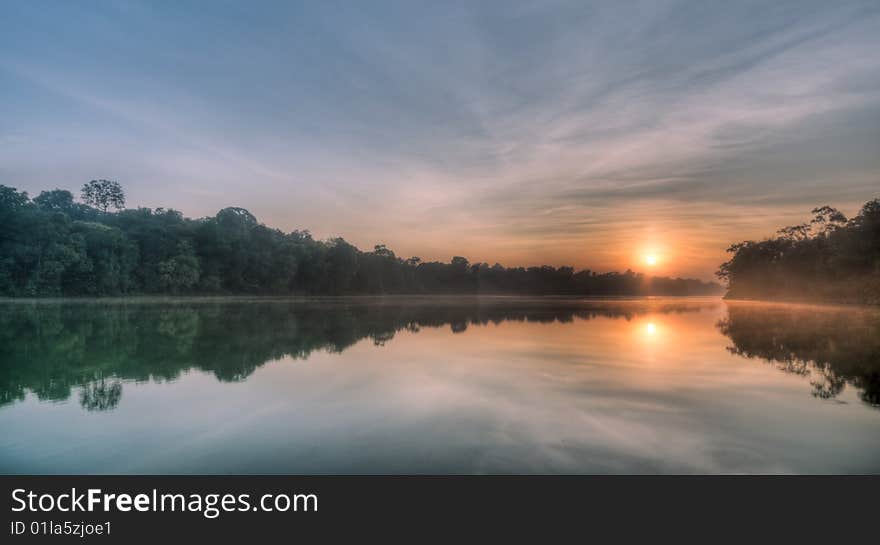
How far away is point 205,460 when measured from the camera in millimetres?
5828

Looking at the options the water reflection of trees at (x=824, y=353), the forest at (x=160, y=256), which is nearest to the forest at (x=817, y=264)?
the water reflection of trees at (x=824, y=353)

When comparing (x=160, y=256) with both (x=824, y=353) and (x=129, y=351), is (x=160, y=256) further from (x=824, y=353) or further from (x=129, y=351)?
(x=824, y=353)

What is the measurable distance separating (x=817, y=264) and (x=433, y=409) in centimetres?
8599

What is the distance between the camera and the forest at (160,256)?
55.2 meters

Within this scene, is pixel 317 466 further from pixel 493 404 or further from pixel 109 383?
pixel 109 383

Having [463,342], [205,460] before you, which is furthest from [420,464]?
[463,342]

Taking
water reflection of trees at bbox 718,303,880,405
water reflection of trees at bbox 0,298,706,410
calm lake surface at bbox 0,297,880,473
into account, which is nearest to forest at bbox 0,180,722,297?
water reflection of trees at bbox 0,298,706,410

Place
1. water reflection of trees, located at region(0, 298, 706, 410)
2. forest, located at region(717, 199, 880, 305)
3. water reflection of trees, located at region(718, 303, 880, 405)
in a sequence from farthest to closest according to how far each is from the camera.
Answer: forest, located at region(717, 199, 880, 305) < water reflection of trees, located at region(718, 303, 880, 405) < water reflection of trees, located at region(0, 298, 706, 410)

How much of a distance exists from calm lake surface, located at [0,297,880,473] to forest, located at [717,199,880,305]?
163 feet

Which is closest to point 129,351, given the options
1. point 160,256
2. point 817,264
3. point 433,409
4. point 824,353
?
point 433,409

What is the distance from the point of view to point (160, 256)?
7331cm

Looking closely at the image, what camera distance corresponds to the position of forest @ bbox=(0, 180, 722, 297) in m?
55.2

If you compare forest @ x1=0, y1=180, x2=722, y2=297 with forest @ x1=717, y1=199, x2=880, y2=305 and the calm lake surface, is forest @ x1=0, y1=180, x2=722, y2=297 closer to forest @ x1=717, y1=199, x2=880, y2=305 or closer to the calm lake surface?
the calm lake surface
